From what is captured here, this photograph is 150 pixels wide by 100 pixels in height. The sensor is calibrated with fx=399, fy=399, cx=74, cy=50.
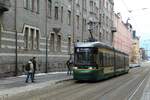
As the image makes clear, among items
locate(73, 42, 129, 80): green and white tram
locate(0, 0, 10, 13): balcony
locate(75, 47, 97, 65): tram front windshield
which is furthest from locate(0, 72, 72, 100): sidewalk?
locate(0, 0, 10, 13): balcony

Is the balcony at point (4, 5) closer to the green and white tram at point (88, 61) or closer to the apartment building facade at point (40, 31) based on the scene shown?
the apartment building facade at point (40, 31)

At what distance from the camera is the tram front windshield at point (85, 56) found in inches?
1172

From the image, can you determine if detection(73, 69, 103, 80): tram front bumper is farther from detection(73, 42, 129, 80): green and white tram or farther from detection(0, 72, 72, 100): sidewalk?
detection(0, 72, 72, 100): sidewalk

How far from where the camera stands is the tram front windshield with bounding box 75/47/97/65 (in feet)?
97.7

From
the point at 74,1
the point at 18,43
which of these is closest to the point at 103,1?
the point at 74,1

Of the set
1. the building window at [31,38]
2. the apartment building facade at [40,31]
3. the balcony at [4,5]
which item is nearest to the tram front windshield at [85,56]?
the apartment building facade at [40,31]

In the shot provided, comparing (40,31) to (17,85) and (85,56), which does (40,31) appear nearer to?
(85,56)

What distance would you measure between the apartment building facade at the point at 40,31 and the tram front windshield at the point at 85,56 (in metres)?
5.54

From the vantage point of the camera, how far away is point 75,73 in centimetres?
2995

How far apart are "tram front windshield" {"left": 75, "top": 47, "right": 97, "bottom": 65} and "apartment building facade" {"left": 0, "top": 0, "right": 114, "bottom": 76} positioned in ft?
18.2

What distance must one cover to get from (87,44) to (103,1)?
160ft

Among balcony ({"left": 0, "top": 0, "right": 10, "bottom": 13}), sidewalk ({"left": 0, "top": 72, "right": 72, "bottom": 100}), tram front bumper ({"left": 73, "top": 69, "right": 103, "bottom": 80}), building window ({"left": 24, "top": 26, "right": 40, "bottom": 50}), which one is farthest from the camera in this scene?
building window ({"left": 24, "top": 26, "right": 40, "bottom": 50})

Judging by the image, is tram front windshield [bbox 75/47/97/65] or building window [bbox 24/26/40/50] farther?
building window [bbox 24/26/40/50]

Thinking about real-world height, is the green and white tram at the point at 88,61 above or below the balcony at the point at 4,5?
below
